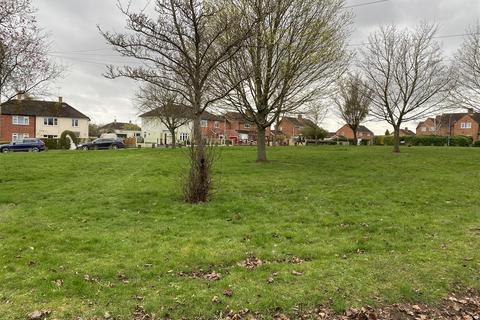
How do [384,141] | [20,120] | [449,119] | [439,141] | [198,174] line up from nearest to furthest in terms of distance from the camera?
[198,174] < [439,141] < [20,120] < [384,141] < [449,119]

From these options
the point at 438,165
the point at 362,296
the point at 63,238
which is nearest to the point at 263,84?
the point at 438,165

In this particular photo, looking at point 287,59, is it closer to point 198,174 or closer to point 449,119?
point 198,174

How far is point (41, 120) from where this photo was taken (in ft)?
201

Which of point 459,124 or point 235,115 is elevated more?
point 459,124

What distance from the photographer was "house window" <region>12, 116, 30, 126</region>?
193 ft

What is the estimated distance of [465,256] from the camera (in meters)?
6.92

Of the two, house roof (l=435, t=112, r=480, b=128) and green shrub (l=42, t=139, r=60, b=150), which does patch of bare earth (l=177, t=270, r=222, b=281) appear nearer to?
green shrub (l=42, t=139, r=60, b=150)

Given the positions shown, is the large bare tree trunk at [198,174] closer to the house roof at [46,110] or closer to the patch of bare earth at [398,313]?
the patch of bare earth at [398,313]

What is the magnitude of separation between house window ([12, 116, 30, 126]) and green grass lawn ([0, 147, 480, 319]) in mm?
51149

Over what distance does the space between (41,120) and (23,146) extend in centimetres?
2260

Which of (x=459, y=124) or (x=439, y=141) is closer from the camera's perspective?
(x=439, y=141)

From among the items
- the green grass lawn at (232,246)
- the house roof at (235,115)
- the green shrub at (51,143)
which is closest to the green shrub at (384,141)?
the house roof at (235,115)

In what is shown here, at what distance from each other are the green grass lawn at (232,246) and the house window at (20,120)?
51149 millimetres

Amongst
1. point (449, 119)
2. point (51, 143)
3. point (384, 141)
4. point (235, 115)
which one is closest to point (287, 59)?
point (235, 115)
